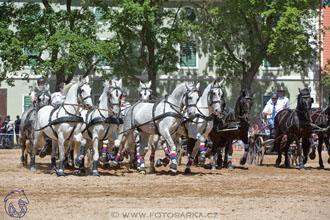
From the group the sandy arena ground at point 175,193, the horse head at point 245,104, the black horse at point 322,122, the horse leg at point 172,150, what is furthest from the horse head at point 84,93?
the black horse at point 322,122

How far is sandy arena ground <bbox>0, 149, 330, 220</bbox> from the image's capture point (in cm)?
937

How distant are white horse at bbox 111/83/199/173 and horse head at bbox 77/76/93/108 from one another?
1.92 metres

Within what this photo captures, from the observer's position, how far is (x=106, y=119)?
49.5 feet

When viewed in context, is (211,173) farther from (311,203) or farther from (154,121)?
(311,203)

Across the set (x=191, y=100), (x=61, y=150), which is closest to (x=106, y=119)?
(x=61, y=150)

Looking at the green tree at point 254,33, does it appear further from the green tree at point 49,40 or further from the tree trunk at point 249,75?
the green tree at point 49,40

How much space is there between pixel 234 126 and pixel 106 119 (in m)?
4.36

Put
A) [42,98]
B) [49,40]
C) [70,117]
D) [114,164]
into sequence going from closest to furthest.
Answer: [70,117], [114,164], [42,98], [49,40]

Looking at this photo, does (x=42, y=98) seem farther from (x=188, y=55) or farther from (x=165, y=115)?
(x=188, y=55)

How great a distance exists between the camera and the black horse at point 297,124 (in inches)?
713

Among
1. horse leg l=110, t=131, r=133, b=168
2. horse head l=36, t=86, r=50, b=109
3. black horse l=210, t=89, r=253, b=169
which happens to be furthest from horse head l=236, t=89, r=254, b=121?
horse head l=36, t=86, r=50, b=109

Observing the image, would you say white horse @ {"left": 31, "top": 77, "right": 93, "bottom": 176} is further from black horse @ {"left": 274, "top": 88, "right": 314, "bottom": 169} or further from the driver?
the driver

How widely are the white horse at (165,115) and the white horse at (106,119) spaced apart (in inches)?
42.2

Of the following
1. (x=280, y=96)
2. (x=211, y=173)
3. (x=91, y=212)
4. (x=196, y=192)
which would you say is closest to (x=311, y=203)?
(x=196, y=192)
